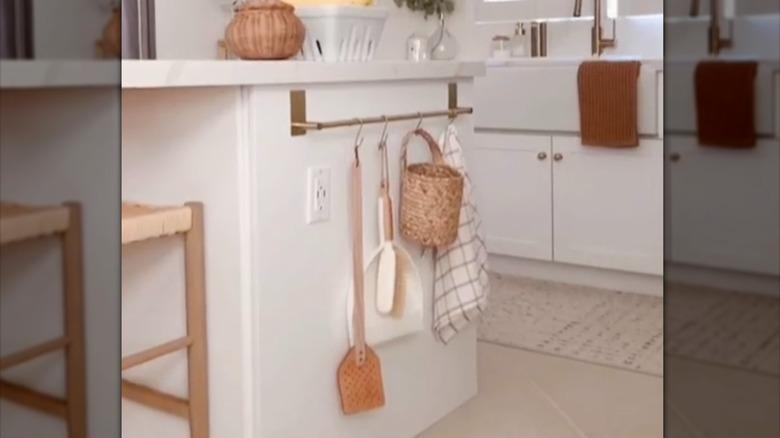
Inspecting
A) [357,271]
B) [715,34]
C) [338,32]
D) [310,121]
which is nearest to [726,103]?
[715,34]

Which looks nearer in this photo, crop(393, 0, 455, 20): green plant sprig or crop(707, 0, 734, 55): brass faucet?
crop(707, 0, 734, 55): brass faucet

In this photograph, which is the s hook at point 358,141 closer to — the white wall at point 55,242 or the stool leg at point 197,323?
the stool leg at point 197,323

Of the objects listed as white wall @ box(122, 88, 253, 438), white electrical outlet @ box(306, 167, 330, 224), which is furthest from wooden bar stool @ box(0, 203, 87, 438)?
white electrical outlet @ box(306, 167, 330, 224)

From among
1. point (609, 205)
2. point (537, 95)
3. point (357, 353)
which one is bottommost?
point (357, 353)

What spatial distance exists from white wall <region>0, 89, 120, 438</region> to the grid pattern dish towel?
1.81 metres

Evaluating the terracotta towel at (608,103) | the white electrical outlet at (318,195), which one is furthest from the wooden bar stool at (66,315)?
the terracotta towel at (608,103)

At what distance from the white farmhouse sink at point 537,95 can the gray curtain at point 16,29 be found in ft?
11.1

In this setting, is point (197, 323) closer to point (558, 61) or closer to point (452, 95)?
point (452, 95)

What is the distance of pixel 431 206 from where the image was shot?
213cm

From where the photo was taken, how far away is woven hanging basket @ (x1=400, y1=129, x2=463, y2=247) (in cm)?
212

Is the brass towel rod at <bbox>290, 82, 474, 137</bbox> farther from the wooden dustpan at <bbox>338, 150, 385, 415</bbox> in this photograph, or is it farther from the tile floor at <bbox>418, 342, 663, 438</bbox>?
the tile floor at <bbox>418, 342, 663, 438</bbox>

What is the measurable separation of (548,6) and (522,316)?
1.76m

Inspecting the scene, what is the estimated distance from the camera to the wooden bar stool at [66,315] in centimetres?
48

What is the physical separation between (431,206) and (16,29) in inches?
66.0
